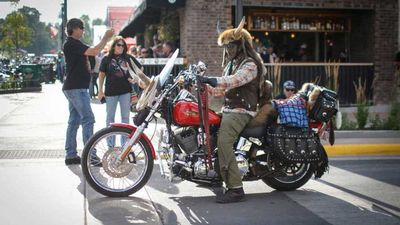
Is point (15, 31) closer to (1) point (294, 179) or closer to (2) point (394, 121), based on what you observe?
(2) point (394, 121)

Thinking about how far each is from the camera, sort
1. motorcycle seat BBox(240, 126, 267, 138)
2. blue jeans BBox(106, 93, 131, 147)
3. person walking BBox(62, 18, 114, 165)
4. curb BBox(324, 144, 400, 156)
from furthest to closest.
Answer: curb BBox(324, 144, 400, 156) < blue jeans BBox(106, 93, 131, 147) < person walking BBox(62, 18, 114, 165) < motorcycle seat BBox(240, 126, 267, 138)

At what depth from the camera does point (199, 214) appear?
19.2 ft

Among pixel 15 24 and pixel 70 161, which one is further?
pixel 15 24

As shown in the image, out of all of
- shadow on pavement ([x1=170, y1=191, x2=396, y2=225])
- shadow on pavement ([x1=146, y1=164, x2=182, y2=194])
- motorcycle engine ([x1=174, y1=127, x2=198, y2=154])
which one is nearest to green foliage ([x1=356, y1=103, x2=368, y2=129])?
shadow on pavement ([x1=170, y1=191, x2=396, y2=225])

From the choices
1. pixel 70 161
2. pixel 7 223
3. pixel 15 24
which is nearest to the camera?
pixel 7 223

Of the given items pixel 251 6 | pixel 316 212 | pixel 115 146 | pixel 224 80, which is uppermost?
pixel 251 6

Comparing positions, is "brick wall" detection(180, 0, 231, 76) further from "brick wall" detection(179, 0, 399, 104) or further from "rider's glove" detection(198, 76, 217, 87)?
"rider's glove" detection(198, 76, 217, 87)

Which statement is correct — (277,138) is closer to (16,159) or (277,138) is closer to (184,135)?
(184,135)

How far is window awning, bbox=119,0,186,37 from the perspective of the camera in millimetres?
15172

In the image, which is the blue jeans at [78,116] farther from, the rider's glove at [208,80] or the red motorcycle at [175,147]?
the rider's glove at [208,80]

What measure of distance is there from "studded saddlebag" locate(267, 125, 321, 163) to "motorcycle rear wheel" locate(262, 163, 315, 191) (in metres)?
0.39

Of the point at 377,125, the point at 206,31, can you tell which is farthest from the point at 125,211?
the point at 206,31

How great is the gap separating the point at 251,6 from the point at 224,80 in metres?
10.3

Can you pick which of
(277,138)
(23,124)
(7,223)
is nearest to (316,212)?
(277,138)
